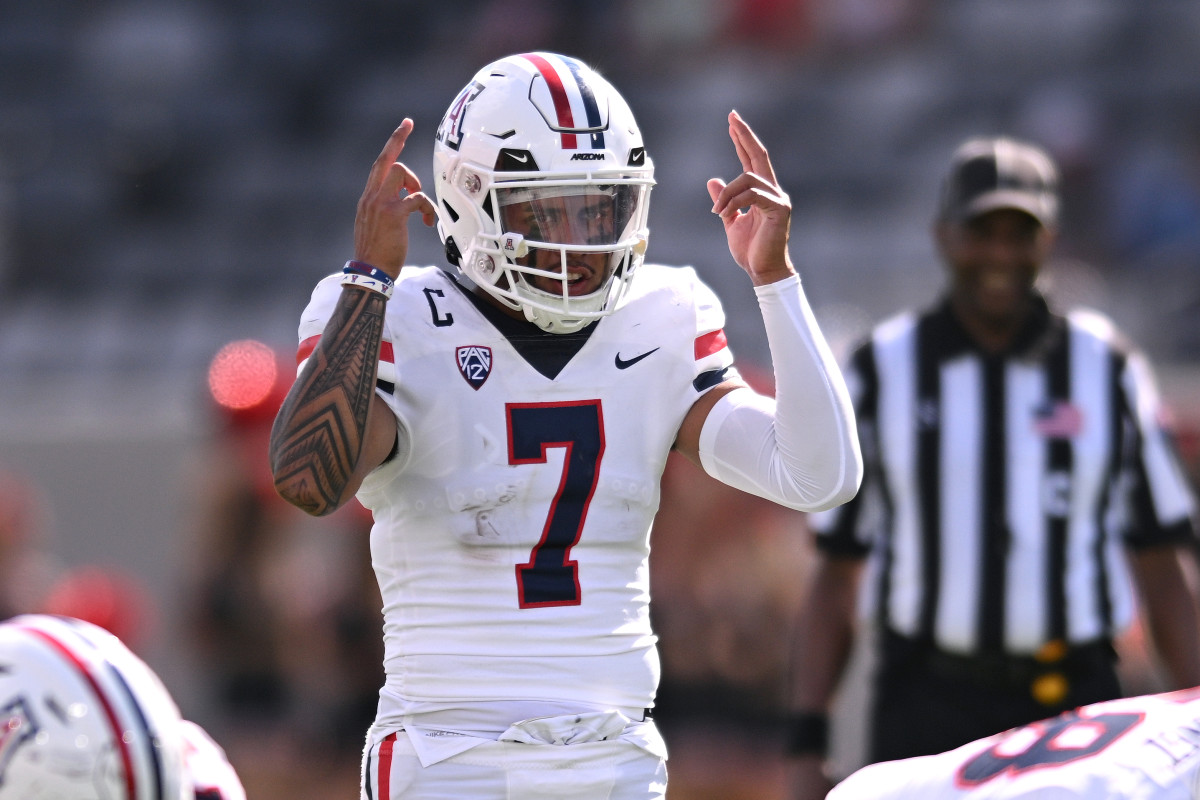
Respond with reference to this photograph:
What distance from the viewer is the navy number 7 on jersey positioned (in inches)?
96.2

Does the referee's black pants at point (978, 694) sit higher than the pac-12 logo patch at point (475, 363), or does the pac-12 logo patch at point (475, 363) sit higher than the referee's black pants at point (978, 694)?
the pac-12 logo patch at point (475, 363)

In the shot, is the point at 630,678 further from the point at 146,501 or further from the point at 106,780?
the point at 146,501

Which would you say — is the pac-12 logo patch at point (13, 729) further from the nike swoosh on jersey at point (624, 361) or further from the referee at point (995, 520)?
the referee at point (995, 520)

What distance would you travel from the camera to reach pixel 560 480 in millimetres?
2461

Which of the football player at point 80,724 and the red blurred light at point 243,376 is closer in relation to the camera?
the football player at point 80,724

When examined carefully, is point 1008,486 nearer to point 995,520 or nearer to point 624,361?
point 995,520

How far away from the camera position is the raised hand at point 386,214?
7.95ft

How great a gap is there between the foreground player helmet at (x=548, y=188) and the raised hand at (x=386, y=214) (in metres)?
0.14

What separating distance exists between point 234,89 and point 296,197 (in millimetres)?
1112

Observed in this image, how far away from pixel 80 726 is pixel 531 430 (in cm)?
74

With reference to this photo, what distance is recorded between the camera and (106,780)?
2.11 meters

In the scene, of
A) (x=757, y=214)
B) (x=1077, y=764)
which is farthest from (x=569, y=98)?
(x=1077, y=764)

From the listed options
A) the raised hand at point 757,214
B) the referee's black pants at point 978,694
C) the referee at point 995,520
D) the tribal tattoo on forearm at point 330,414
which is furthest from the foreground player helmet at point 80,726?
the referee's black pants at point 978,694

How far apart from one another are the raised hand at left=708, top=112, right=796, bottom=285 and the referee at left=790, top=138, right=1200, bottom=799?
1.32 meters
